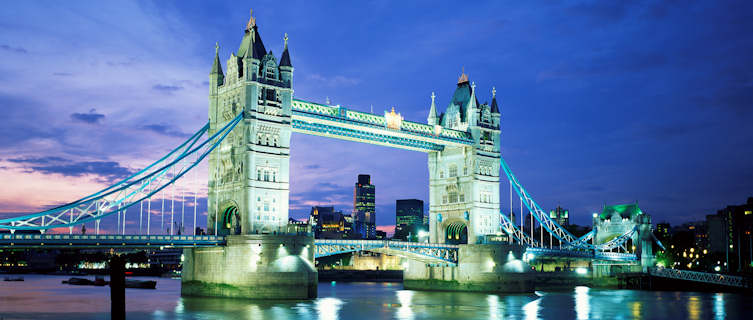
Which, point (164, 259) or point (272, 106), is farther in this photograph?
point (164, 259)

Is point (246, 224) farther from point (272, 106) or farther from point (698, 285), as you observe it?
point (698, 285)

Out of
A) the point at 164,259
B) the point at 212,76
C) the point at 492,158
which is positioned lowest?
the point at 164,259

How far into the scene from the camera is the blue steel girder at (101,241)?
4806 cm

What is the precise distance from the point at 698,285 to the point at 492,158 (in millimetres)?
26078

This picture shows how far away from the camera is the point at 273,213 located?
59.5 meters

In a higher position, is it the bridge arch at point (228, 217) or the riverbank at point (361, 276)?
the bridge arch at point (228, 217)

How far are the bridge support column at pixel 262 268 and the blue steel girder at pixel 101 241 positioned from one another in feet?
6.57

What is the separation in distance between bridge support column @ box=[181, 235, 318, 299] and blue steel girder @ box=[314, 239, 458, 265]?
5493mm

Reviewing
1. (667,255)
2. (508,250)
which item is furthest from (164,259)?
(508,250)

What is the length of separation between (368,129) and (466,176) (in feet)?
49.2

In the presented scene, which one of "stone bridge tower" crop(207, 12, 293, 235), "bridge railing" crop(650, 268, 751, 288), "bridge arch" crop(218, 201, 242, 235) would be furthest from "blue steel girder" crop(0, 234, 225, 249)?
"bridge railing" crop(650, 268, 751, 288)

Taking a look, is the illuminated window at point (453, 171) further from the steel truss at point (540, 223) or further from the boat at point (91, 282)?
the boat at point (91, 282)

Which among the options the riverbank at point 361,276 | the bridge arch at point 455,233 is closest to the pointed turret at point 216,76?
the bridge arch at point 455,233

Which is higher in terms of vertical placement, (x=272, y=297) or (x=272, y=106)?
(x=272, y=106)
